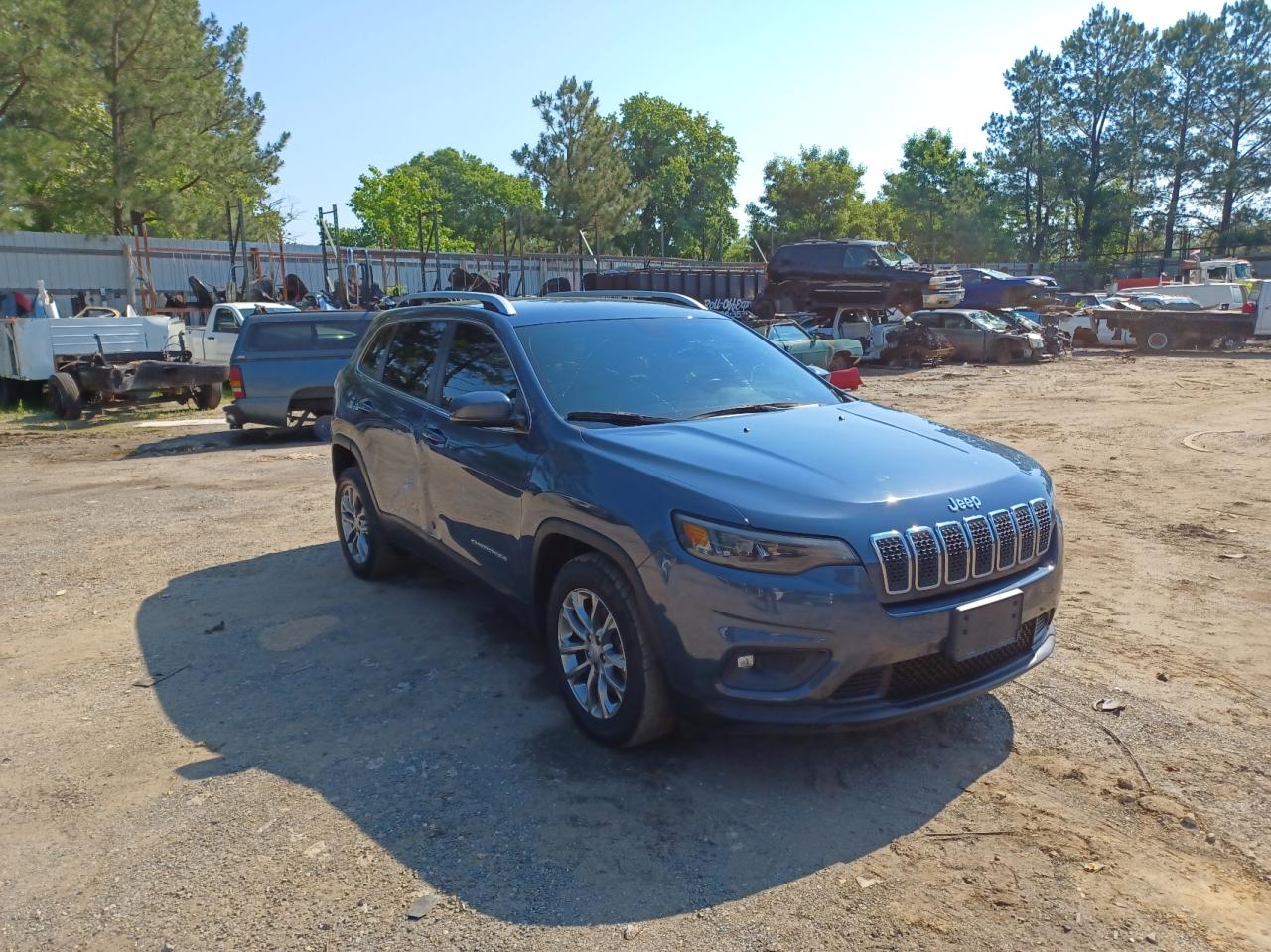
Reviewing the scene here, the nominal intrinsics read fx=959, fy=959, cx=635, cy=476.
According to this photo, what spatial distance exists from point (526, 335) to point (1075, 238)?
75.2 meters

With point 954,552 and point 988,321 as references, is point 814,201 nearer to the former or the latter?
point 988,321

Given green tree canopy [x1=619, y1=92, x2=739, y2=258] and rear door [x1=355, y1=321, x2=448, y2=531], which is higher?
green tree canopy [x1=619, y1=92, x2=739, y2=258]

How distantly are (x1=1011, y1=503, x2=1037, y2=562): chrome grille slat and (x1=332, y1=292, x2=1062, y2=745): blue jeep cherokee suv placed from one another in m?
0.01

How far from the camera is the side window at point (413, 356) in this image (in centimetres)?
539

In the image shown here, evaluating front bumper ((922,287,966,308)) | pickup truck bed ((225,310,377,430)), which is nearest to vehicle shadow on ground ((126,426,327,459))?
pickup truck bed ((225,310,377,430))

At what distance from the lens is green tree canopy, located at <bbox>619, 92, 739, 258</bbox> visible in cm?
7406

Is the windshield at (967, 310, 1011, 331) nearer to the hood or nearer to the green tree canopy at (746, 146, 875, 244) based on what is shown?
the hood

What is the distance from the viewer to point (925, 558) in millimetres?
3332

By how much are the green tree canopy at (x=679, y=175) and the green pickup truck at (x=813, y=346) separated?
173ft

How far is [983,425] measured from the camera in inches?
558

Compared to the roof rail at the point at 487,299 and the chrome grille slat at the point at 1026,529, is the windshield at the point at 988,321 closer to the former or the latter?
the roof rail at the point at 487,299

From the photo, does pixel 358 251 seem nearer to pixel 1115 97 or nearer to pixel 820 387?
pixel 820 387

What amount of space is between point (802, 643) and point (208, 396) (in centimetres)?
1554

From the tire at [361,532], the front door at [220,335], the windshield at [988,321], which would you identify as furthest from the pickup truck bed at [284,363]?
the windshield at [988,321]
